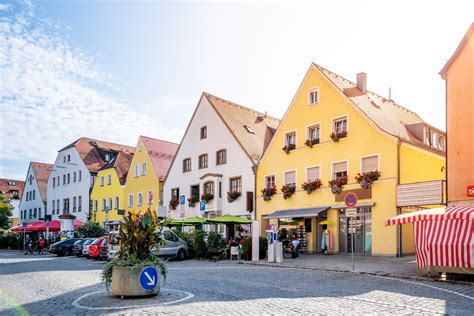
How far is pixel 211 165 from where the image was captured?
3850 centimetres

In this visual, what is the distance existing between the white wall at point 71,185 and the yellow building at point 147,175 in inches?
412

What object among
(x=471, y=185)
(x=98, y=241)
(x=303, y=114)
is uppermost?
(x=303, y=114)

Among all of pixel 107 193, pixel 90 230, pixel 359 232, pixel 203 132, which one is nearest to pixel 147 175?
pixel 90 230

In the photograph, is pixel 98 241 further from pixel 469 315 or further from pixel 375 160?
pixel 469 315

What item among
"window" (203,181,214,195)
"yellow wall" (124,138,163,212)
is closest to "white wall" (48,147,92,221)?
"yellow wall" (124,138,163,212)

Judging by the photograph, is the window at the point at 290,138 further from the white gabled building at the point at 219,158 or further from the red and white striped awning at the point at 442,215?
the red and white striped awning at the point at 442,215

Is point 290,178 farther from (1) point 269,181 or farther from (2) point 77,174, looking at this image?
(2) point 77,174

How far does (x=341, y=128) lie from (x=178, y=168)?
678 inches

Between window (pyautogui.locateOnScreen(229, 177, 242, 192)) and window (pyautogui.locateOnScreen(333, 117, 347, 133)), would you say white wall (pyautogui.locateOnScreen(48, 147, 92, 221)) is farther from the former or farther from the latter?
window (pyautogui.locateOnScreen(333, 117, 347, 133))

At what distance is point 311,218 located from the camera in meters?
29.9

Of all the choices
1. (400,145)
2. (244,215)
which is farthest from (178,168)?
(400,145)

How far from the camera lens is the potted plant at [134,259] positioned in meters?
11.7

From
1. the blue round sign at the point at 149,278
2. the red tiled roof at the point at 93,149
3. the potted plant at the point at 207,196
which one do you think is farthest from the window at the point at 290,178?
the red tiled roof at the point at 93,149

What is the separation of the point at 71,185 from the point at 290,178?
3803 cm
